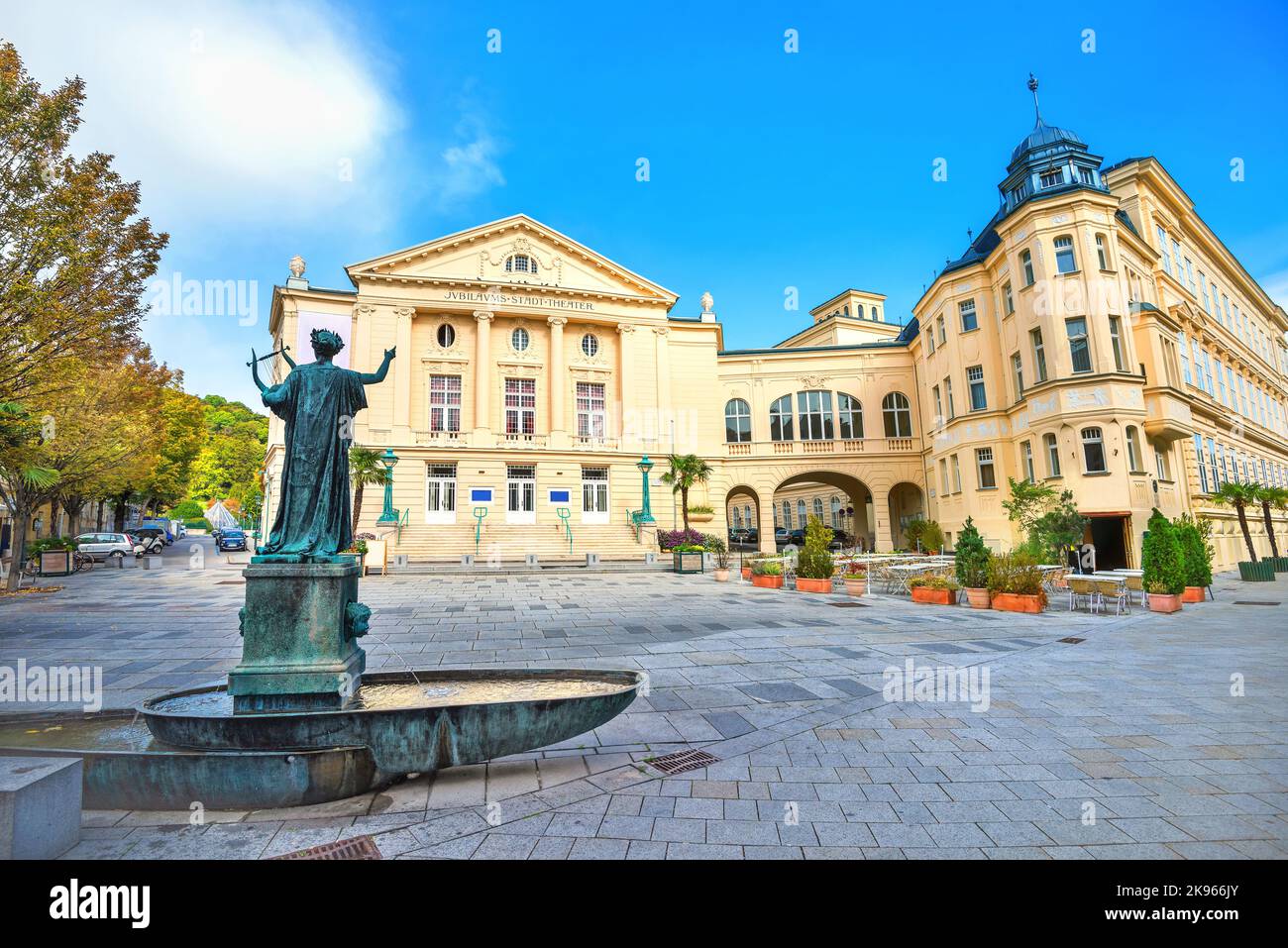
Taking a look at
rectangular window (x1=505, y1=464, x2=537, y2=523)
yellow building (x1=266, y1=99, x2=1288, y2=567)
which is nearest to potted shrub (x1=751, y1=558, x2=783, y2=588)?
yellow building (x1=266, y1=99, x2=1288, y2=567)

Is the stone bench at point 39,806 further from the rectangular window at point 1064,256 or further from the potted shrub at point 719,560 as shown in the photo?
the rectangular window at point 1064,256

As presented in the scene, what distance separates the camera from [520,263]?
108ft

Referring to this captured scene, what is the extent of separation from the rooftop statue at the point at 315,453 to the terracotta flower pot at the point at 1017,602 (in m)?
13.7

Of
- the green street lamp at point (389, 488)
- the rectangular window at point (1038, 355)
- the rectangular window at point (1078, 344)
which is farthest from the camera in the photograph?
the green street lamp at point (389, 488)

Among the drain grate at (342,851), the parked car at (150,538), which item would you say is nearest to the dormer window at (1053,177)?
the drain grate at (342,851)

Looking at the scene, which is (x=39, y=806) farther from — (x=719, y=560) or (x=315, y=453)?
(x=719, y=560)

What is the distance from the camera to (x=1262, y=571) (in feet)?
68.5

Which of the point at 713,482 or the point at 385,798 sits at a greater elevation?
the point at 713,482

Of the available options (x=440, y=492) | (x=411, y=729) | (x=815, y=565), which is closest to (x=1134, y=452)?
(x=815, y=565)

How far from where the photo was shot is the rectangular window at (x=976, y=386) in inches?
1033

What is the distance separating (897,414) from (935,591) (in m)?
22.3

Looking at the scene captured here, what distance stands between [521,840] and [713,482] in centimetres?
3131
